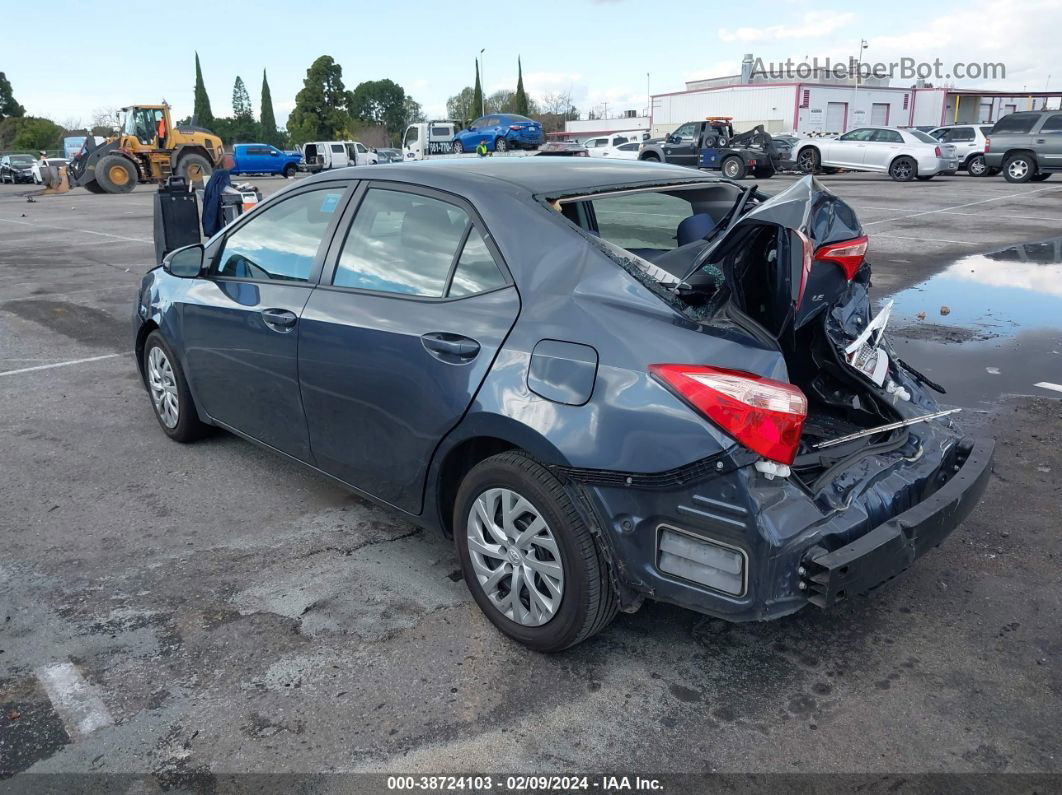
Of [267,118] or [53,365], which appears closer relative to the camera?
[53,365]

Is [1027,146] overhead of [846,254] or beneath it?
overhead

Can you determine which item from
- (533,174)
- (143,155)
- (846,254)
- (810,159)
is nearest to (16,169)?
(143,155)

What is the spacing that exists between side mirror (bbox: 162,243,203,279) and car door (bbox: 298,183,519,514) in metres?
1.22

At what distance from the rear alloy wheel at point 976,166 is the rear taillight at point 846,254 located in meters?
28.3

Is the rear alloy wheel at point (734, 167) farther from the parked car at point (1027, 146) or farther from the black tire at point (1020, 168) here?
the black tire at point (1020, 168)

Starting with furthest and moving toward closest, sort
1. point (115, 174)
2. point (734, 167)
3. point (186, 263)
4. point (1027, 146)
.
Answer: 1. point (115, 174)
2. point (734, 167)
3. point (1027, 146)
4. point (186, 263)

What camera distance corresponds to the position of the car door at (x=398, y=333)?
311cm

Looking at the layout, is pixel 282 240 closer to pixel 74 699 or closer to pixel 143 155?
pixel 74 699

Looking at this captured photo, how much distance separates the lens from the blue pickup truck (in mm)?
45000

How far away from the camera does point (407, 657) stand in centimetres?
308

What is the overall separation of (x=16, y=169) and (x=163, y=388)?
5187cm

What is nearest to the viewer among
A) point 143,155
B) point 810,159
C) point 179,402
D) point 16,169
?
point 179,402

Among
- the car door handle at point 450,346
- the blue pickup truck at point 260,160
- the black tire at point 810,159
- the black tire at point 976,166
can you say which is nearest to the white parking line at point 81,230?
the car door handle at point 450,346

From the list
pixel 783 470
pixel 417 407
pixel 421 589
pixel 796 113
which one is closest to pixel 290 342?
pixel 417 407
